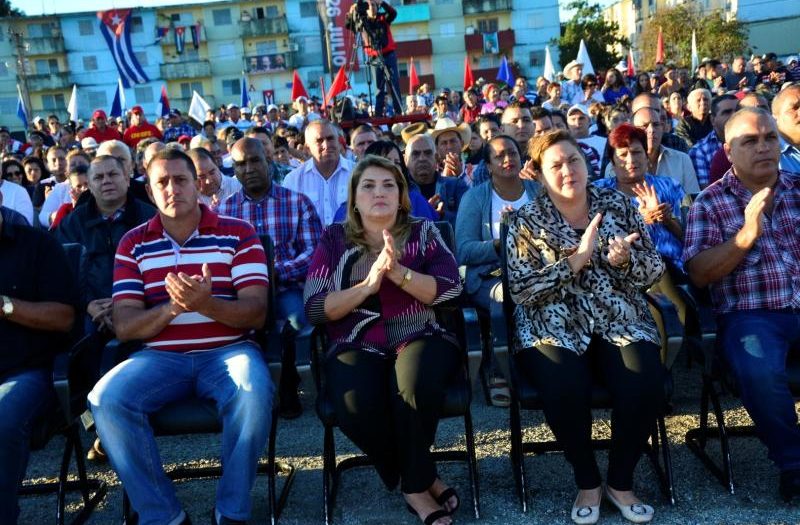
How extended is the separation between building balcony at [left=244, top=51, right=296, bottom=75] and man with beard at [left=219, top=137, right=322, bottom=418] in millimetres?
53976

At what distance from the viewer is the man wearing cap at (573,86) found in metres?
13.8

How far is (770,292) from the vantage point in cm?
349

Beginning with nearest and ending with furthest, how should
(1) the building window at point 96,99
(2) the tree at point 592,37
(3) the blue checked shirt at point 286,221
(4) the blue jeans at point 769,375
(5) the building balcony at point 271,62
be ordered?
(4) the blue jeans at point 769,375, (3) the blue checked shirt at point 286,221, (2) the tree at point 592,37, (5) the building balcony at point 271,62, (1) the building window at point 96,99

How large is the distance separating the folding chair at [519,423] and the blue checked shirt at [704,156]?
8.93 ft

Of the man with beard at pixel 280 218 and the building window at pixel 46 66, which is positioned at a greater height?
the building window at pixel 46 66

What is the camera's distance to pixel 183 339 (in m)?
3.51

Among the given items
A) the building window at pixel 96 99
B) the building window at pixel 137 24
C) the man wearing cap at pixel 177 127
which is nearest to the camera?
the man wearing cap at pixel 177 127

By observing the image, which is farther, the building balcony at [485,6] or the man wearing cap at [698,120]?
the building balcony at [485,6]

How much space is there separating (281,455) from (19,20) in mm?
Answer: 63724

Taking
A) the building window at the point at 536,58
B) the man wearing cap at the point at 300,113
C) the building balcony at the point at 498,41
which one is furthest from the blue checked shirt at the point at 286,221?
the building window at the point at 536,58

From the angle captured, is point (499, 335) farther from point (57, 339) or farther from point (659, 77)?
point (659, 77)

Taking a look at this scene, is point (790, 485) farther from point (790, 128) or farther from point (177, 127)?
point (177, 127)

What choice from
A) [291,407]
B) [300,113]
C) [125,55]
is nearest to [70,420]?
[291,407]

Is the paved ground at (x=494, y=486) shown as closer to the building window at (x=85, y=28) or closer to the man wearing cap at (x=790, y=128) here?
the man wearing cap at (x=790, y=128)
